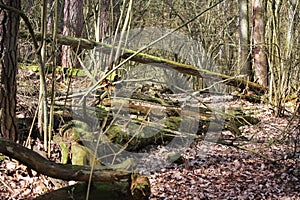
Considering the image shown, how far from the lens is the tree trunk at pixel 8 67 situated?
4.16 meters

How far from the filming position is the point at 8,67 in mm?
4285

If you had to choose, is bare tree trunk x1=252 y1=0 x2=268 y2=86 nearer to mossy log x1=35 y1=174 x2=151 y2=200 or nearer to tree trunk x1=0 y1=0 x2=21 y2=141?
tree trunk x1=0 y1=0 x2=21 y2=141

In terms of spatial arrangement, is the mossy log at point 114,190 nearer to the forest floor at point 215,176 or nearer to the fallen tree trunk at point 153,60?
the forest floor at point 215,176

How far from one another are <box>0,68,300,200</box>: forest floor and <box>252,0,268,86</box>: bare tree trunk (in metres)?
3.86

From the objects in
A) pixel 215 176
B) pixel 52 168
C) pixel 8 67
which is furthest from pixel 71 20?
pixel 52 168

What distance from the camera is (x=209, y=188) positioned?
4863mm

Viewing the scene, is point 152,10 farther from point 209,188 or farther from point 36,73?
point 209,188

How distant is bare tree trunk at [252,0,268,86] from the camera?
981cm

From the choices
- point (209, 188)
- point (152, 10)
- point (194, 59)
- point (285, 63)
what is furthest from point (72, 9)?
point (209, 188)

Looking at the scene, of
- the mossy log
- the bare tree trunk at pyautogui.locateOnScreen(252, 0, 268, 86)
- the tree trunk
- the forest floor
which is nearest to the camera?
the mossy log

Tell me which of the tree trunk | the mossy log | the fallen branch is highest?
the tree trunk

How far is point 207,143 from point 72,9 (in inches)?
205

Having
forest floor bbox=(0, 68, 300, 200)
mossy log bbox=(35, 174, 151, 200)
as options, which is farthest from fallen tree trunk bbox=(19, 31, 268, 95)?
mossy log bbox=(35, 174, 151, 200)

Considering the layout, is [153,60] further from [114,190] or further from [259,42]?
[259,42]
